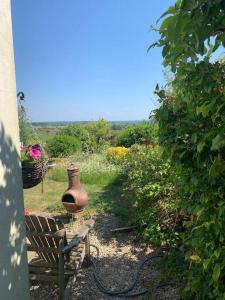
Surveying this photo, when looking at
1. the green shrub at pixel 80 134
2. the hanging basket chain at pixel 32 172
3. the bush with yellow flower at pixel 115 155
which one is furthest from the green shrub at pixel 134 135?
the hanging basket chain at pixel 32 172

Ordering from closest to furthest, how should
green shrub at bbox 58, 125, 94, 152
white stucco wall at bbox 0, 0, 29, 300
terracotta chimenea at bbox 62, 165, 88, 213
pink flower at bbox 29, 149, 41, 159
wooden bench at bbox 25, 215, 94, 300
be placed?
white stucco wall at bbox 0, 0, 29, 300
wooden bench at bbox 25, 215, 94, 300
pink flower at bbox 29, 149, 41, 159
terracotta chimenea at bbox 62, 165, 88, 213
green shrub at bbox 58, 125, 94, 152

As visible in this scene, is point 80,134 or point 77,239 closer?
point 77,239

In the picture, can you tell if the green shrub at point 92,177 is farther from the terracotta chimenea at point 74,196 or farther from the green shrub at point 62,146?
the green shrub at point 62,146

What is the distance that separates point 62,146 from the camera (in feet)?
45.6

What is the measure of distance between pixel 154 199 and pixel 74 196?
5.87 feet

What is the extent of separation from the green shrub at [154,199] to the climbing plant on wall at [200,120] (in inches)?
72.1

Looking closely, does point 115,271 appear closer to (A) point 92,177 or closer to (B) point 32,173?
(B) point 32,173

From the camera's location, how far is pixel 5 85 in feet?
7.14

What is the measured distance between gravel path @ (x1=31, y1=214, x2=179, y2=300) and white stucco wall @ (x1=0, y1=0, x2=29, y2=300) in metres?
0.99

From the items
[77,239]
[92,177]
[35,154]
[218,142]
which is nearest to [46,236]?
[77,239]

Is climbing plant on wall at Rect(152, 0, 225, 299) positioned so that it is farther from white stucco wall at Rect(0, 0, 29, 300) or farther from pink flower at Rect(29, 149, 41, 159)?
pink flower at Rect(29, 149, 41, 159)

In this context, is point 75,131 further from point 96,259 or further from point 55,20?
point 96,259

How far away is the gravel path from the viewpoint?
10.6 ft

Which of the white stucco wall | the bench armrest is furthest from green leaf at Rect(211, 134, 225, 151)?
the bench armrest
